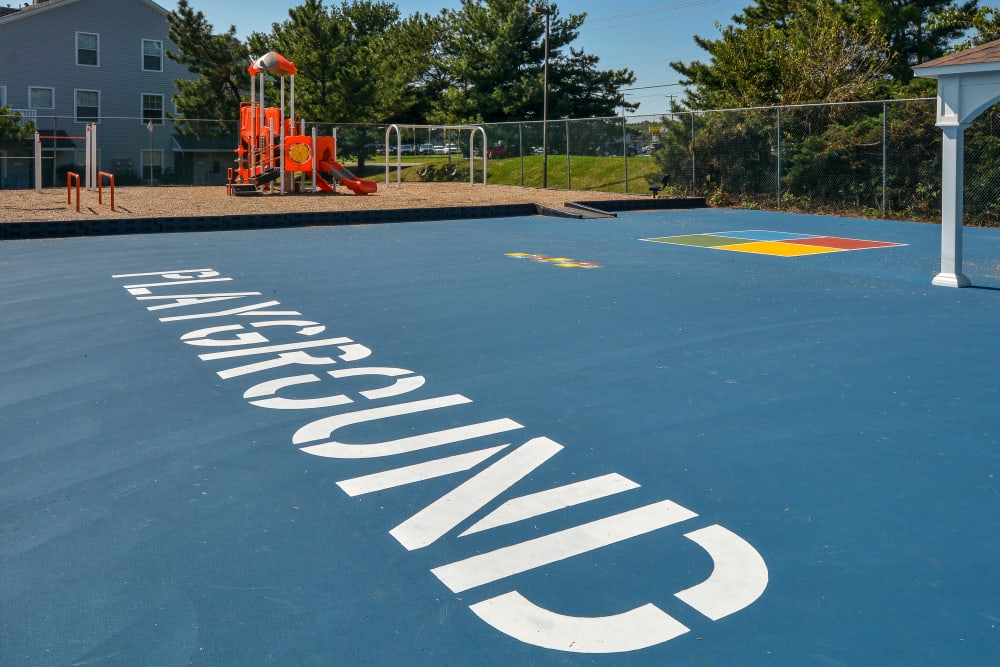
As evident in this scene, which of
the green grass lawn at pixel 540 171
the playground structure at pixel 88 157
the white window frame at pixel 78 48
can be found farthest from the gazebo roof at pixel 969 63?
the white window frame at pixel 78 48

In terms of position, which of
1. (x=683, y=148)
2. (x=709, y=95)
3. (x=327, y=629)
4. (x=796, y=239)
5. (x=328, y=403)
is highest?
(x=709, y=95)

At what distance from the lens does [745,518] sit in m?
4.07

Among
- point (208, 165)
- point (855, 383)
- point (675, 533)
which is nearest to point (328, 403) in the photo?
point (675, 533)

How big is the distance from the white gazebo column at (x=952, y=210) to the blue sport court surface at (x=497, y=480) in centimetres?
113

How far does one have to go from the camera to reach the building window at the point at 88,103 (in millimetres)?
41781

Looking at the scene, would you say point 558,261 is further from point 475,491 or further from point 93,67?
point 93,67

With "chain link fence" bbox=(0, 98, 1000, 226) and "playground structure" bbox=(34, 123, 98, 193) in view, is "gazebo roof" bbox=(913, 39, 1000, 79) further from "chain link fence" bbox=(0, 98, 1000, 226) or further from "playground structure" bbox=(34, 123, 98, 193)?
"playground structure" bbox=(34, 123, 98, 193)

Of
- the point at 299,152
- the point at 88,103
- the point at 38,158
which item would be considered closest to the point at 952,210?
the point at 299,152

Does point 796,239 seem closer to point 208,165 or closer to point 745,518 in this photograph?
point 745,518

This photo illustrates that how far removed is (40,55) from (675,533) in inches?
1747

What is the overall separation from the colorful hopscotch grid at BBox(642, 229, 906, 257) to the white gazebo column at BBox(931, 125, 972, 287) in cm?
308

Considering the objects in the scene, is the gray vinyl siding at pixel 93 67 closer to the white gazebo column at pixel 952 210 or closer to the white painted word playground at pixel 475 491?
the white gazebo column at pixel 952 210

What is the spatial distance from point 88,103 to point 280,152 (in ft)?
75.9

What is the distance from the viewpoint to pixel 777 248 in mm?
14789
